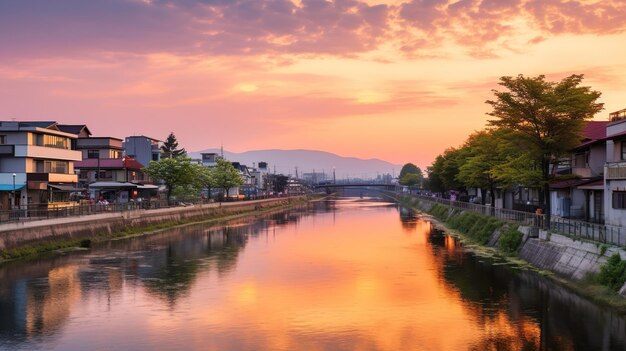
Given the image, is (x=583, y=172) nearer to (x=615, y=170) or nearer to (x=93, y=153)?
(x=615, y=170)

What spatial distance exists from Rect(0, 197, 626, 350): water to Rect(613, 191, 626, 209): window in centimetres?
707

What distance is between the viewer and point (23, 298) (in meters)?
32.1

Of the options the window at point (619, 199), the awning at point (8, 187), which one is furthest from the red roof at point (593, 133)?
the awning at point (8, 187)

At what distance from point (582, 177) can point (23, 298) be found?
136 ft

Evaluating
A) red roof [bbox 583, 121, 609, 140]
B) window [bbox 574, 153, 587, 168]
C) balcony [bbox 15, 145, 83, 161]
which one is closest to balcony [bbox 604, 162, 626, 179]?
red roof [bbox 583, 121, 609, 140]

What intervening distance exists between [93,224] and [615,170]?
1755 inches

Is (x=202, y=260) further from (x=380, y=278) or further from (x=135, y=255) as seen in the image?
(x=380, y=278)

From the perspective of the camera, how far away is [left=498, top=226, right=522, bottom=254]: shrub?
46.5m

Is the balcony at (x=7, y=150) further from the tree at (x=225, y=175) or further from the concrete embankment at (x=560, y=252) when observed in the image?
the tree at (x=225, y=175)

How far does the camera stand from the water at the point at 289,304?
24.7m

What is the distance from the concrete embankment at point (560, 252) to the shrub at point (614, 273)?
0.34 m

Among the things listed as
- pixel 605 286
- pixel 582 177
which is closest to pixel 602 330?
pixel 605 286

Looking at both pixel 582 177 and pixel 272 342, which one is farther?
pixel 582 177

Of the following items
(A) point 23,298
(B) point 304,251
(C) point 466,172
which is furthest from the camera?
(C) point 466,172
